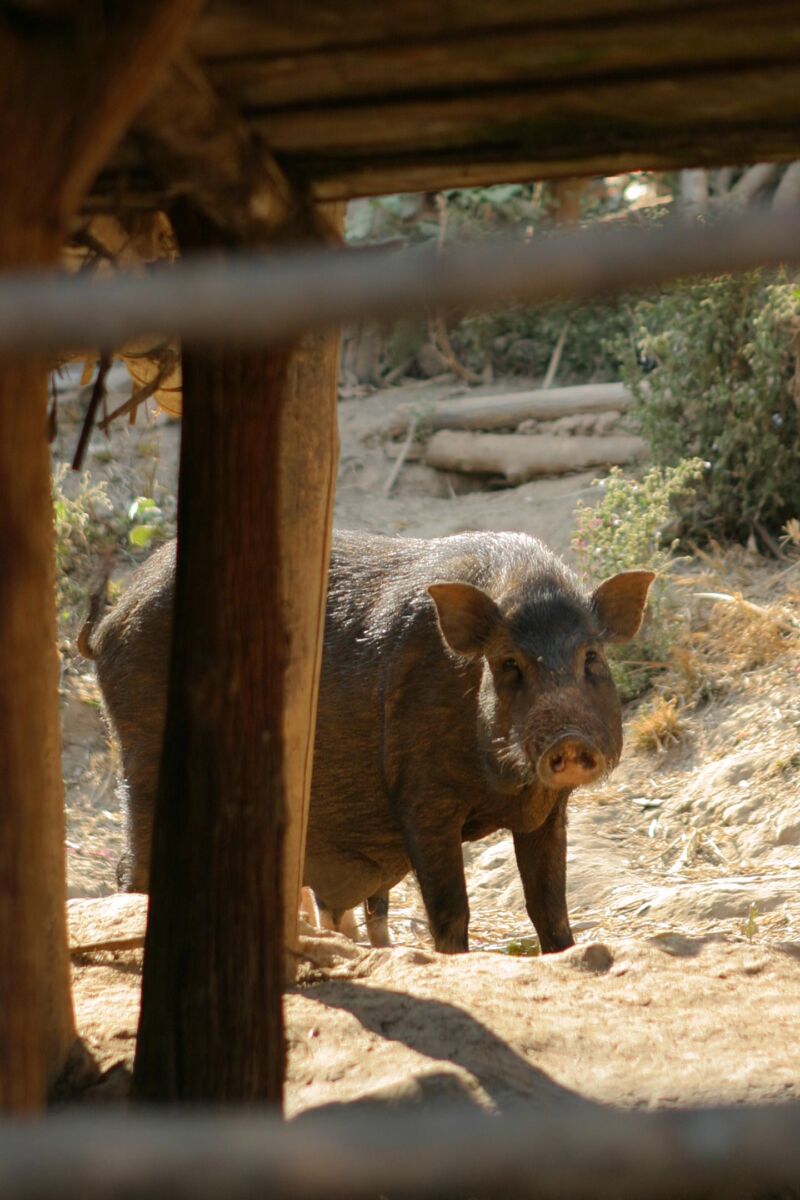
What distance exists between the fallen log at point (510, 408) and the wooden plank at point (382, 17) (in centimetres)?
999

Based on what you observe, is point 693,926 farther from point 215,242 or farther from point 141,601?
point 215,242

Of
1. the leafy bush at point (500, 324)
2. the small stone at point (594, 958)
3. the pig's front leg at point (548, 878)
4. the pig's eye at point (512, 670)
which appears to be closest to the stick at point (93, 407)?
the small stone at point (594, 958)

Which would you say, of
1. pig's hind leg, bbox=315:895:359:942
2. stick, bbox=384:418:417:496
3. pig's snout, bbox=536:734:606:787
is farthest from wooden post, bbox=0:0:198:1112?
stick, bbox=384:418:417:496

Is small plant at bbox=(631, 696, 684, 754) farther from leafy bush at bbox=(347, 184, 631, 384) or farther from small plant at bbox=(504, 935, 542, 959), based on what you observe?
leafy bush at bbox=(347, 184, 631, 384)

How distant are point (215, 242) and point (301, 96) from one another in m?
0.35

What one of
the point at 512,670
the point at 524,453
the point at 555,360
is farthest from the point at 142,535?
the point at 512,670

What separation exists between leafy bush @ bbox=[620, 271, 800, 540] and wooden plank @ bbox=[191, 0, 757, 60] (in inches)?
284

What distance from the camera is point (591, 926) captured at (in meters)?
6.55

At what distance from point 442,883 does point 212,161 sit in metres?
3.42

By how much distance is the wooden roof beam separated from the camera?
2668 mm

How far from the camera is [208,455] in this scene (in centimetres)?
293

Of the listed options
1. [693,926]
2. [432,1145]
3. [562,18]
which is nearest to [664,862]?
[693,926]

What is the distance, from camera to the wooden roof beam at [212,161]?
267 centimetres

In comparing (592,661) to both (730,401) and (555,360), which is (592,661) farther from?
(555,360)
